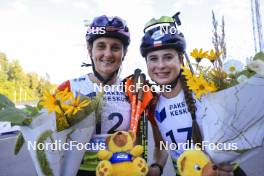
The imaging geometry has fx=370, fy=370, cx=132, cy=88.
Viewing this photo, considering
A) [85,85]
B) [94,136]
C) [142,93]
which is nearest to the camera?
[94,136]

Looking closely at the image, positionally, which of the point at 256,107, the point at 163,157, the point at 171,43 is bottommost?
the point at 163,157

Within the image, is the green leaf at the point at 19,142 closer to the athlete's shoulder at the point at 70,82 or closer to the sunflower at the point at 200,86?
the athlete's shoulder at the point at 70,82

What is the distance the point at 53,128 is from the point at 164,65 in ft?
3.88

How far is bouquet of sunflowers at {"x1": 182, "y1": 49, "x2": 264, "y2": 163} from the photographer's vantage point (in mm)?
2113

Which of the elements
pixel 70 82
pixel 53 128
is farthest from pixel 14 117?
pixel 70 82

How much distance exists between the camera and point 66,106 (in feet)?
7.14

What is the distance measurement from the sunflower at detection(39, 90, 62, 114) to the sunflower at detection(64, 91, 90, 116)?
0.17 ft

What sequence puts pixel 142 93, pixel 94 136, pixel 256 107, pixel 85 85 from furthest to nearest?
pixel 85 85 < pixel 142 93 < pixel 94 136 < pixel 256 107

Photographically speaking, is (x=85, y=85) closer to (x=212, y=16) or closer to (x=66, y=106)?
(x=66, y=106)

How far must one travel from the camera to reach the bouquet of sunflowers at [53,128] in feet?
6.98

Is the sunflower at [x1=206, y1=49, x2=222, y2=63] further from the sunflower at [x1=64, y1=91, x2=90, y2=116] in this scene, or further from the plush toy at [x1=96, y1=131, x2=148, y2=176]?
the sunflower at [x1=64, y1=91, x2=90, y2=116]

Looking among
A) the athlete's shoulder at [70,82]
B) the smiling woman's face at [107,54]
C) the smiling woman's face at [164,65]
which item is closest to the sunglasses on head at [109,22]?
the smiling woman's face at [107,54]

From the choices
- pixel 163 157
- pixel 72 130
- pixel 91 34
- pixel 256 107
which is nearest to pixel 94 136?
pixel 72 130

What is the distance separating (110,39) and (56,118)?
1.06 metres
